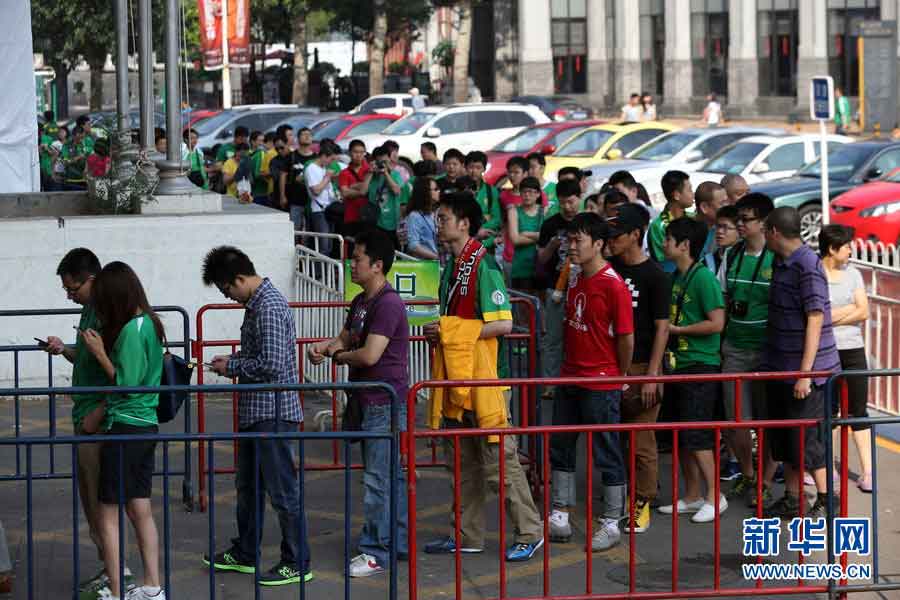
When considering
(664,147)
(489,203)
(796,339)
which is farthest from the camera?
(664,147)

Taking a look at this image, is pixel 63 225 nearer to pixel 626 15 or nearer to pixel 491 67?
pixel 626 15

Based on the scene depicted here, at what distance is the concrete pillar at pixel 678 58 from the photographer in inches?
2383

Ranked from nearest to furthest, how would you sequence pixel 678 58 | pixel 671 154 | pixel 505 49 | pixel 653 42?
pixel 671 154, pixel 678 58, pixel 653 42, pixel 505 49

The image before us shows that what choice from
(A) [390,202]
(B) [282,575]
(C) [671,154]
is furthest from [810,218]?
(B) [282,575]

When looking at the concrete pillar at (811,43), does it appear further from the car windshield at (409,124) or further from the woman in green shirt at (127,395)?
the woman in green shirt at (127,395)

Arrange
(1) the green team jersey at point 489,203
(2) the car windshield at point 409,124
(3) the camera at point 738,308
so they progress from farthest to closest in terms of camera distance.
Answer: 1. (2) the car windshield at point 409,124
2. (1) the green team jersey at point 489,203
3. (3) the camera at point 738,308

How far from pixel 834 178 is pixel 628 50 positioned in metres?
40.4

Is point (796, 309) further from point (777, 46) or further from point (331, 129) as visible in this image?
point (777, 46)

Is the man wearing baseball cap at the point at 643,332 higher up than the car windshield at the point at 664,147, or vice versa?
the car windshield at the point at 664,147

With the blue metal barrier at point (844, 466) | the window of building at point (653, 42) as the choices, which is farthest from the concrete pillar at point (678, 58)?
the blue metal barrier at point (844, 466)

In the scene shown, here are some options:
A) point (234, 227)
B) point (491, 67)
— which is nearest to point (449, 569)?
point (234, 227)

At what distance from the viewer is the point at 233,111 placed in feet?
132

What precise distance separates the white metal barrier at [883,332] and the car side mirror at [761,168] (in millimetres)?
11927

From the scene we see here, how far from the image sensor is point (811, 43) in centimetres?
5553
